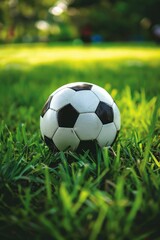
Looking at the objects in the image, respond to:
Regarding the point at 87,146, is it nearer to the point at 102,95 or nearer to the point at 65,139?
the point at 65,139

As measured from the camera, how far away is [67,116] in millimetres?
1860

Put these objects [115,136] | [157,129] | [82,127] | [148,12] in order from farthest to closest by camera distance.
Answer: [148,12] → [157,129] → [115,136] → [82,127]

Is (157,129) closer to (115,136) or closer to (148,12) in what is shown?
(115,136)

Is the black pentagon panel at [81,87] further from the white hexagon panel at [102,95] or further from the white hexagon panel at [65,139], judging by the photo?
the white hexagon panel at [65,139]

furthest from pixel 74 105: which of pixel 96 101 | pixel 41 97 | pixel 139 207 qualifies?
pixel 41 97

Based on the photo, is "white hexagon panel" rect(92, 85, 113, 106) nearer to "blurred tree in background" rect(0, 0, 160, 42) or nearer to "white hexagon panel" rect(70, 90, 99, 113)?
"white hexagon panel" rect(70, 90, 99, 113)

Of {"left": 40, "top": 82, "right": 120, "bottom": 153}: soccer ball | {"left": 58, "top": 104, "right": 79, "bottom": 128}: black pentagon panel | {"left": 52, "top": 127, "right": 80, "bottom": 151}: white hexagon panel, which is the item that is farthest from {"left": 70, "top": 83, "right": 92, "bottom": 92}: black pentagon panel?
{"left": 52, "top": 127, "right": 80, "bottom": 151}: white hexagon panel

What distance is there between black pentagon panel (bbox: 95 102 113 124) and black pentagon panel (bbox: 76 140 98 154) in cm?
15

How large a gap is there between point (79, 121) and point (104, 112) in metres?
0.18

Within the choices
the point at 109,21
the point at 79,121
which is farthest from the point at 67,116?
the point at 109,21

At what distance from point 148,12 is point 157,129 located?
84.7ft

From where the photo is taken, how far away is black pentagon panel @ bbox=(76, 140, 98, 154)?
1848 millimetres

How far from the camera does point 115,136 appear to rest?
197 centimetres

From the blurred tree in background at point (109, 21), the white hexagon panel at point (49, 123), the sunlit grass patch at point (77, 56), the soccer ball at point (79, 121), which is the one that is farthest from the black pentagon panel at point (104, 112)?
the blurred tree in background at point (109, 21)
